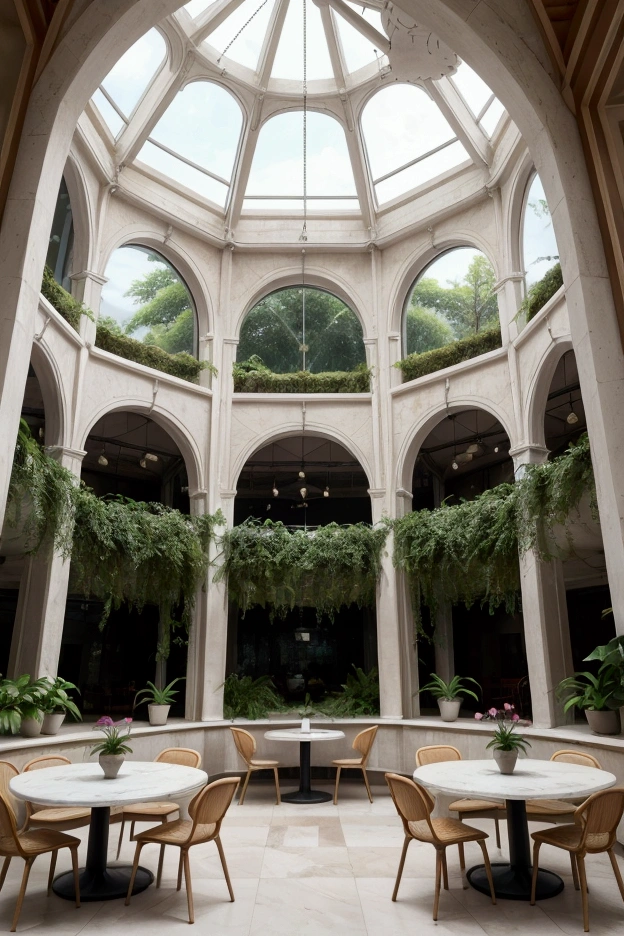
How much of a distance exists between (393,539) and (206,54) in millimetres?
9184

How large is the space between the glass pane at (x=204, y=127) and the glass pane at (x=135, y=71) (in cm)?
65

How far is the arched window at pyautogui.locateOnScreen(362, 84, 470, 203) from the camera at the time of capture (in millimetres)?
12805

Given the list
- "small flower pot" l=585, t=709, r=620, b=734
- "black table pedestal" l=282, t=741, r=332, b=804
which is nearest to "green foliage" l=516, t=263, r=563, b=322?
"small flower pot" l=585, t=709, r=620, b=734

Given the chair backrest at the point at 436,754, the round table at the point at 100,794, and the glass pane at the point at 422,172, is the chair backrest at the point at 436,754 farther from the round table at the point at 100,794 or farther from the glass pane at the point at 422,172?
the glass pane at the point at 422,172

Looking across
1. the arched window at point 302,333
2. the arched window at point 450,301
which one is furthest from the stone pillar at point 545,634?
the arched window at point 302,333

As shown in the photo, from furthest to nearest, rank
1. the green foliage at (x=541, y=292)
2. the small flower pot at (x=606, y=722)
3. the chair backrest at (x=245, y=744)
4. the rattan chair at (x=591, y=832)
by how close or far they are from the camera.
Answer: the green foliage at (x=541, y=292) < the chair backrest at (x=245, y=744) < the small flower pot at (x=606, y=722) < the rattan chair at (x=591, y=832)

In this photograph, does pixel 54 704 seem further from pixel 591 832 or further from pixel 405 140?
pixel 405 140

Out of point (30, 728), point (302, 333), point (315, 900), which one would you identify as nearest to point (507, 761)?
point (315, 900)

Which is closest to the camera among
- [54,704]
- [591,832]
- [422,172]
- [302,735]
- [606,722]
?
[591,832]

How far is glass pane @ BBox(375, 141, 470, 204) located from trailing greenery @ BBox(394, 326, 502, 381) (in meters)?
3.44

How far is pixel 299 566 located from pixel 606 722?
18.0 feet

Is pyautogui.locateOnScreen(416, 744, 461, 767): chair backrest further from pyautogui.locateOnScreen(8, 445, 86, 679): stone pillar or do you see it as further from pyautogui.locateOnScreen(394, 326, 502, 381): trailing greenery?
pyautogui.locateOnScreen(394, 326, 502, 381): trailing greenery

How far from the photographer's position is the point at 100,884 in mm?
5438

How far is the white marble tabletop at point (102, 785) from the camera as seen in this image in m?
4.74
